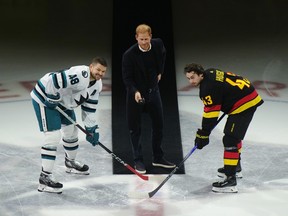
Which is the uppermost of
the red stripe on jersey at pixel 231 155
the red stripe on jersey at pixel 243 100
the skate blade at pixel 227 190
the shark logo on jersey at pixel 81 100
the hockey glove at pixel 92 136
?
the red stripe on jersey at pixel 243 100

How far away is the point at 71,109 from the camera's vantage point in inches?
214

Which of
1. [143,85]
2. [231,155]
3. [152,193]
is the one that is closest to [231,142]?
[231,155]

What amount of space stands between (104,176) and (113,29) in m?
3.76

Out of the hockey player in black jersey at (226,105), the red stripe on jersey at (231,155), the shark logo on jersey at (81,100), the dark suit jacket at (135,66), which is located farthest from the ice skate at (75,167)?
the red stripe on jersey at (231,155)

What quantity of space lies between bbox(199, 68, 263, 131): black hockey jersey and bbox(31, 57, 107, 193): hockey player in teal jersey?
72 cm

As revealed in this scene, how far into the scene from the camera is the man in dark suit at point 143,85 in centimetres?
549

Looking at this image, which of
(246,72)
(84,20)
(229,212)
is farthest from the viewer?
(84,20)

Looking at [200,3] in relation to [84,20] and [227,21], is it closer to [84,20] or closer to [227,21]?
[227,21]

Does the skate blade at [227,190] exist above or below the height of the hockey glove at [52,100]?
below

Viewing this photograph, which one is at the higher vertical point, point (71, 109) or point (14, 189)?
point (71, 109)

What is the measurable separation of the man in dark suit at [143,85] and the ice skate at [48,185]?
0.66 m

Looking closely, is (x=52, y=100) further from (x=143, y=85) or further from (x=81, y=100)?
(x=143, y=85)

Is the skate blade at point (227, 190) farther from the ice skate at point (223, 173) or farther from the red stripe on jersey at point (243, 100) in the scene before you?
the red stripe on jersey at point (243, 100)

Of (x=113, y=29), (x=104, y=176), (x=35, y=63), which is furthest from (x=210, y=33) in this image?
(x=104, y=176)
